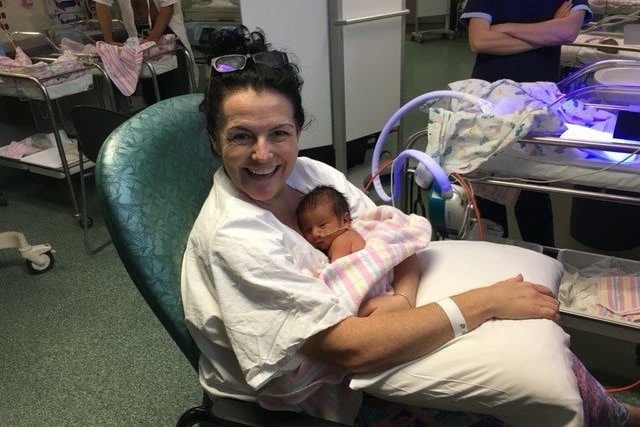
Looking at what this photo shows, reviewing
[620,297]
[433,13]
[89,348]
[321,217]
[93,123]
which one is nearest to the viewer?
[321,217]

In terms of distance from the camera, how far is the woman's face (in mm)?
971

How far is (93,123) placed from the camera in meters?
2.23

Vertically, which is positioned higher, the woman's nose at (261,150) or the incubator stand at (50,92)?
the woman's nose at (261,150)

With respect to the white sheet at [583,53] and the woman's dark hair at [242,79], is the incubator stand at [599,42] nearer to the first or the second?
the white sheet at [583,53]

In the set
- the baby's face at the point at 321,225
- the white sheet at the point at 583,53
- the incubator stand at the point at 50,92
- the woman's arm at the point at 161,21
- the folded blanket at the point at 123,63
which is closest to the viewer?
the baby's face at the point at 321,225

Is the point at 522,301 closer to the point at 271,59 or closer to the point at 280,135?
the point at 280,135

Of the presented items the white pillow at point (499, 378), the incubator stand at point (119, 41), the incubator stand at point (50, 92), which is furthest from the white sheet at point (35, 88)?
the white pillow at point (499, 378)

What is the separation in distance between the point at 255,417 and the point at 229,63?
2.07 feet

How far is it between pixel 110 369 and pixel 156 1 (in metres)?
2.32

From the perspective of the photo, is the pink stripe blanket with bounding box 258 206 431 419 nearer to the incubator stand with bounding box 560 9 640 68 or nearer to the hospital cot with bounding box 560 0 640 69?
the hospital cot with bounding box 560 0 640 69

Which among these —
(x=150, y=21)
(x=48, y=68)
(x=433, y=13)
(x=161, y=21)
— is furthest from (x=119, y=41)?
(x=433, y=13)

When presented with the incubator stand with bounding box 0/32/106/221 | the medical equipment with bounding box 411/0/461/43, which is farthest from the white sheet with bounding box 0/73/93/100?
the medical equipment with bounding box 411/0/461/43

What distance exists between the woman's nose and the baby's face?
21 centimetres

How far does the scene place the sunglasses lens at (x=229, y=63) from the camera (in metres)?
0.99
